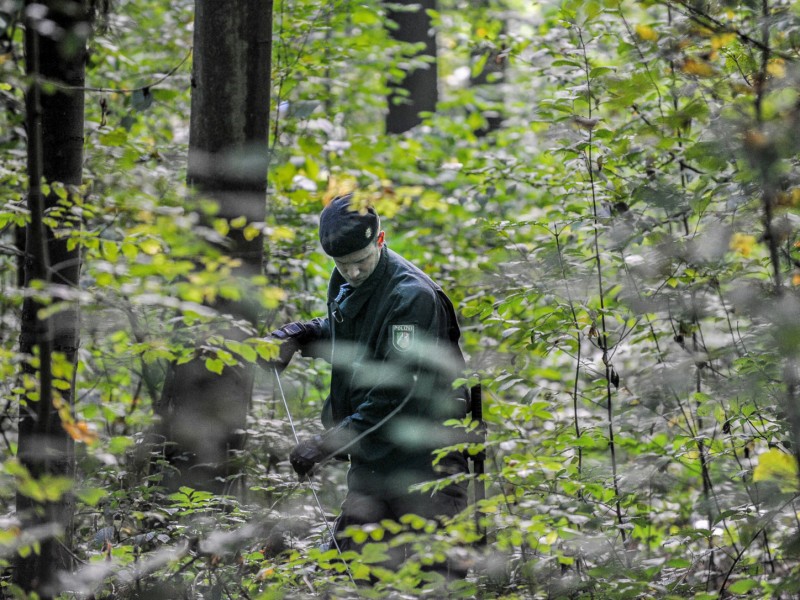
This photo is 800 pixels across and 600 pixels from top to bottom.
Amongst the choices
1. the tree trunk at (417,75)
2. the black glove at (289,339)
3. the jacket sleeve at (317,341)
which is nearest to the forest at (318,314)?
the black glove at (289,339)

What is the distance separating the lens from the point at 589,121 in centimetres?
415

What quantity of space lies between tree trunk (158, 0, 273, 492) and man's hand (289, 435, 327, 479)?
2.97 feet

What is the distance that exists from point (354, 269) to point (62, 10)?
1676mm

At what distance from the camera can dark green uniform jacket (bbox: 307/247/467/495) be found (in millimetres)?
4055

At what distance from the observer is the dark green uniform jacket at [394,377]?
A: 4055mm

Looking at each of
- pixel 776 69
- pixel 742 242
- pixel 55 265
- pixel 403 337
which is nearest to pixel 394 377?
pixel 403 337

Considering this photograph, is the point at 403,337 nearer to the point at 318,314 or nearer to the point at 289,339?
the point at 289,339

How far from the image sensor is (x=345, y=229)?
409 cm

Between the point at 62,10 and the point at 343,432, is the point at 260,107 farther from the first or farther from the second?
the point at 343,432

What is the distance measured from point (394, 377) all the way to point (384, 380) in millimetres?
48

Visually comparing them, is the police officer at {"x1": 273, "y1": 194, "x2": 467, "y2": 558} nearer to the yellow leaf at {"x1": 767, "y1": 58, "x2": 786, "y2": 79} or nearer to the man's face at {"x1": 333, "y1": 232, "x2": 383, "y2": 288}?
the man's face at {"x1": 333, "y1": 232, "x2": 383, "y2": 288}

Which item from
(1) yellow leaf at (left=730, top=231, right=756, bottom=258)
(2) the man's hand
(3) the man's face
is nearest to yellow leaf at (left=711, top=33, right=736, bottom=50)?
(1) yellow leaf at (left=730, top=231, right=756, bottom=258)

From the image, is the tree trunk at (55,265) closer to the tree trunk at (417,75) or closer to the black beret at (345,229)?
the black beret at (345,229)

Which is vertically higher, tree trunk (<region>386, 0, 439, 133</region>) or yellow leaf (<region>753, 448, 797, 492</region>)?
tree trunk (<region>386, 0, 439, 133</region>)
